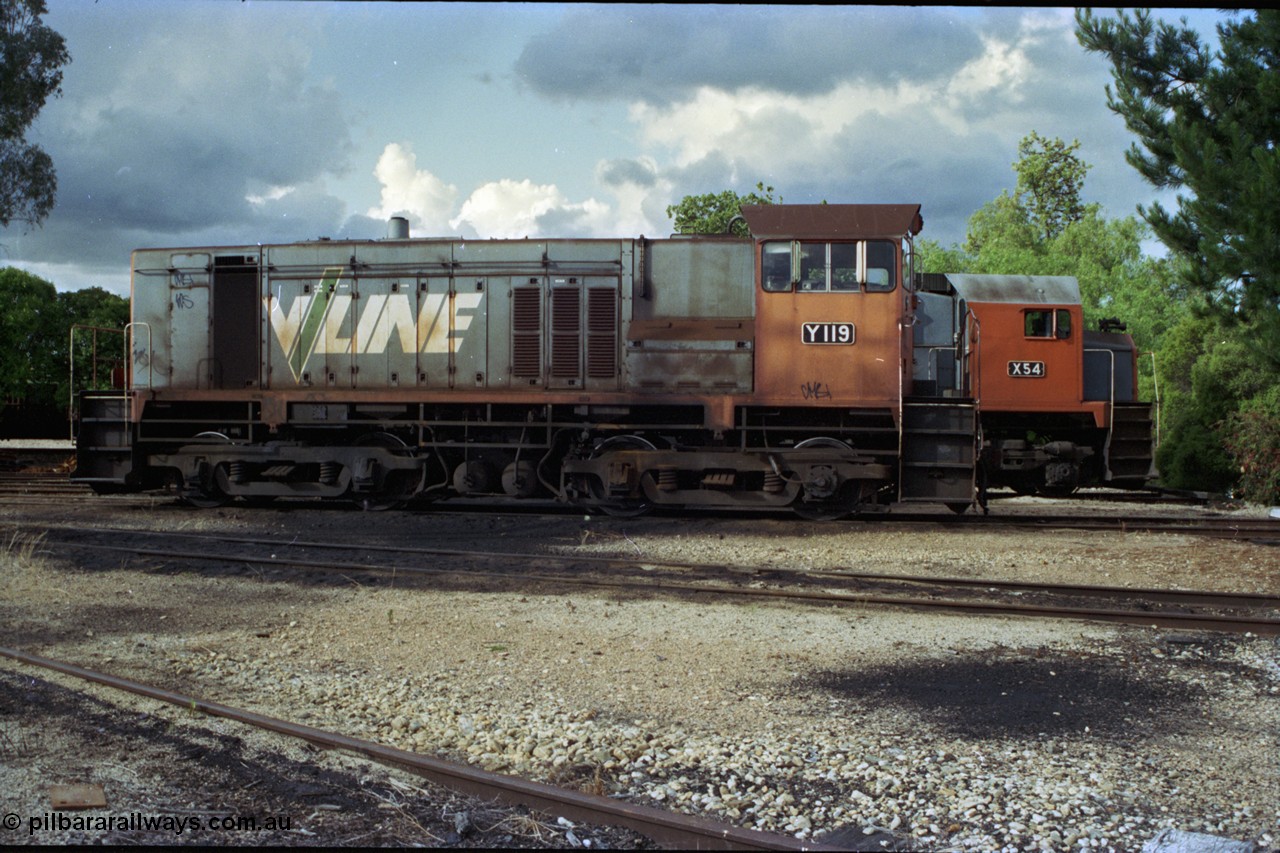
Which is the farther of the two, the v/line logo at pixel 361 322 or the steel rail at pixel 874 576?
the v/line logo at pixel 361 322

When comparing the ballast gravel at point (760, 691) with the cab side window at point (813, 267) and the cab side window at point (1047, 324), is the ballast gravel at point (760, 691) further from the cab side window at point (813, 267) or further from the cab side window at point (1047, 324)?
the cab side window at point (1047, 324)

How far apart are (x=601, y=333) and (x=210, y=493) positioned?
6060mm

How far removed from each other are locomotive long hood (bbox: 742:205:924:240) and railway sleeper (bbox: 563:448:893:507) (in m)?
2.68

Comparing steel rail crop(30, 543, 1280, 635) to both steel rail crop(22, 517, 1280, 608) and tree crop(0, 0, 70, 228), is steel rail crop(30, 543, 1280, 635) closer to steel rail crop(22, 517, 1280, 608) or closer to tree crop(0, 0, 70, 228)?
steel rail crop(22, 517, 1280, 608)

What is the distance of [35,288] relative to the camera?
39.6 m

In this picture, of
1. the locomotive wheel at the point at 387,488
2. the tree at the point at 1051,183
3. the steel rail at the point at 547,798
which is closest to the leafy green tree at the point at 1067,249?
the tree at the point at 1051,183

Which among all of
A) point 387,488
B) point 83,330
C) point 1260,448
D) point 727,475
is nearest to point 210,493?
point 387,488

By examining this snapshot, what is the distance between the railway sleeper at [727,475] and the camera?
11328mm

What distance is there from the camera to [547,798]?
3.59m

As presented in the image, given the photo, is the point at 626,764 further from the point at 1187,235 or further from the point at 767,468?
the point at 1187,235

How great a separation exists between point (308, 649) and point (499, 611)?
158cm

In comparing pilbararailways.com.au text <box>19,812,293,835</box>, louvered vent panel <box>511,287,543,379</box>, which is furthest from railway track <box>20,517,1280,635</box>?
pilbararailways.com.au text <box>19,812,293,835</box>

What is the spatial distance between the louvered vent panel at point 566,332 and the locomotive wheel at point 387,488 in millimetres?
2450

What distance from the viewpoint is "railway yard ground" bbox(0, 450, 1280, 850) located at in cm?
358
